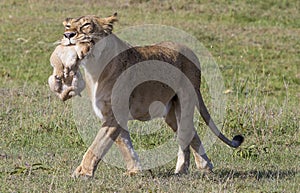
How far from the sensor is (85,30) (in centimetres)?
A: 614

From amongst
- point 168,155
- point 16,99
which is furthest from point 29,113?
point 168,155

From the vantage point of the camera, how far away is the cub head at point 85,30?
6027 millimetres

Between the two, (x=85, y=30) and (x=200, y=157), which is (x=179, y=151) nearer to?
(x=200, y=157)

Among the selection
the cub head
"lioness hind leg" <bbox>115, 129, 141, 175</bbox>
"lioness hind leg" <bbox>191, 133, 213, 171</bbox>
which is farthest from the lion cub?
"lioness hind leg" <bbox>191, 133, 213, 171</bbox>

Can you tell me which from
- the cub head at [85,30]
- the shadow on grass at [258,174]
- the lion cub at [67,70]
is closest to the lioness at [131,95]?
the cub head at [85,30]

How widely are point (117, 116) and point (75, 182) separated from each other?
695 mm

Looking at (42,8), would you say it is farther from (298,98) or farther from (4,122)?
(4,122)

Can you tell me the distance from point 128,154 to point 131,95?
536 millimetres

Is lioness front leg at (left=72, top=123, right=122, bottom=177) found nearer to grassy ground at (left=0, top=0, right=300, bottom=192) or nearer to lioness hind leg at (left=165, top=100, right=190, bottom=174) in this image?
grassy ground at (left=0, top=0, right=300, bottom=192)

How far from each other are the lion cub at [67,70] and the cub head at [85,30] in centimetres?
7

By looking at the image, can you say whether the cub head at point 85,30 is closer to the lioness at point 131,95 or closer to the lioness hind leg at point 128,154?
the lioness at point 131,95

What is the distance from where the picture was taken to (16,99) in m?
10.6

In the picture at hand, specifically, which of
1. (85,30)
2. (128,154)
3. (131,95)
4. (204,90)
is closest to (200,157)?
(128,154)

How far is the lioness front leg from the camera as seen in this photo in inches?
243
